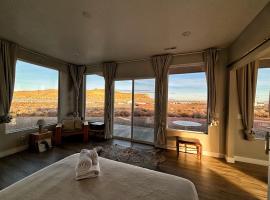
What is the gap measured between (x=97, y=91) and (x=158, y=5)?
394cm

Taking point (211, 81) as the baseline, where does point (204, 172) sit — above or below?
below

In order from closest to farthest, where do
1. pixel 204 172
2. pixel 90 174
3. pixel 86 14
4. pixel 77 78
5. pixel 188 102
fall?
pixel 90 174 → pixel 86 14 → pixel 204 172 → pixel 188 102 → pixel 77 78

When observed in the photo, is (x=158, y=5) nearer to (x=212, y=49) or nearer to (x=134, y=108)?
(x=212, y=49)

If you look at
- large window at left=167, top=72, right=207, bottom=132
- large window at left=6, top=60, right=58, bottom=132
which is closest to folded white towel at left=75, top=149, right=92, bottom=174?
large window at left=167, top=72, right=207, bottom=132

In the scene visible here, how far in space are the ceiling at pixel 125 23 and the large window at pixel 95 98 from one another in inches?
71.0

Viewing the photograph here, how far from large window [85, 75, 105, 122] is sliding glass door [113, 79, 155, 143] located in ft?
2.10

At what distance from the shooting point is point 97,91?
528 cm

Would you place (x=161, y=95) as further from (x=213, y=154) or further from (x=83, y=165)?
(x=83, y=165)

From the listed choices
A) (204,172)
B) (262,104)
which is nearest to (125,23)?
(204,172)

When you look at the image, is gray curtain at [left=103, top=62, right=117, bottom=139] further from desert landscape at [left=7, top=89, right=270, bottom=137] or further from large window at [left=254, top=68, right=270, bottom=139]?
large window at [left=254, top=68, right=270, bottom=139]

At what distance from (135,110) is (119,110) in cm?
62

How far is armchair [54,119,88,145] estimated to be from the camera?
164 inches

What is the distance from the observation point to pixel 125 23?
2398mm

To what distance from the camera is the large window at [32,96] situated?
3.67m
